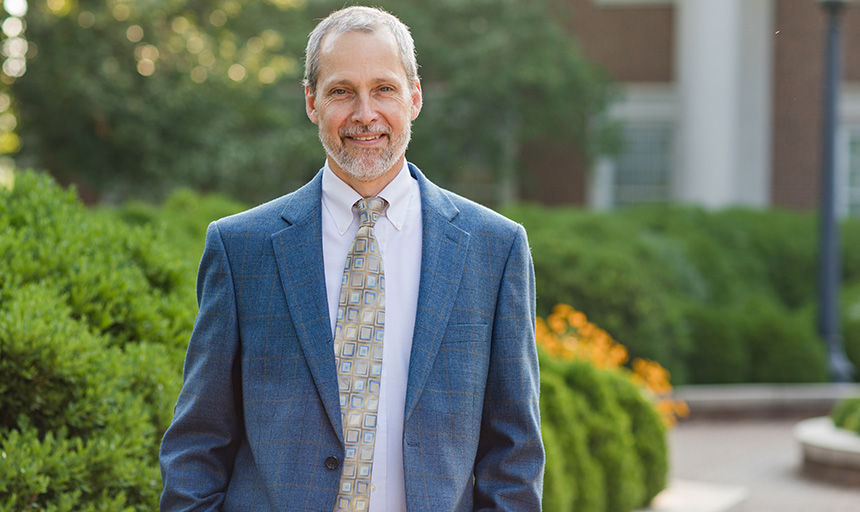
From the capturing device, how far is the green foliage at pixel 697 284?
9891mm

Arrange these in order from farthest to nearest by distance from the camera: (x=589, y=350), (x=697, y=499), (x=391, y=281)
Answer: (x=589, y=350) → (x=697, y=499) → (x=391, y=281)

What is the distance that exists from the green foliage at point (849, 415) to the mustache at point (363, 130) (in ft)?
22.4

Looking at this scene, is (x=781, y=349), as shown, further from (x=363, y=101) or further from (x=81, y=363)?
(x=363, y=101)

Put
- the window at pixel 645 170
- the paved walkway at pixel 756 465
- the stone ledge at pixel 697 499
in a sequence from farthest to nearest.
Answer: the window at pixel 645 170 < the paved walkway at pixel 756 465 < the stone ledge at pixel 697 499

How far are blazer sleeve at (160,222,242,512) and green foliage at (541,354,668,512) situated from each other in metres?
2.53

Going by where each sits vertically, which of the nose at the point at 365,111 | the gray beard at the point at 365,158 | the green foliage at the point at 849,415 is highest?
the nose at the point at 365,111

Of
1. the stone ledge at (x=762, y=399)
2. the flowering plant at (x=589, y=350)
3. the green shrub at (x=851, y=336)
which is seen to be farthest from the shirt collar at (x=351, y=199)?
the green shrub at (x=851, y=336)

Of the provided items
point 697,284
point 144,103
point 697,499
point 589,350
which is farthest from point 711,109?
point 697,499

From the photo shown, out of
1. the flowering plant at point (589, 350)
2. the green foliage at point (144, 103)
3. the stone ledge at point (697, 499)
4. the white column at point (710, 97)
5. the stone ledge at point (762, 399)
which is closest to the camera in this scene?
the stone ledge at point (697, 499)

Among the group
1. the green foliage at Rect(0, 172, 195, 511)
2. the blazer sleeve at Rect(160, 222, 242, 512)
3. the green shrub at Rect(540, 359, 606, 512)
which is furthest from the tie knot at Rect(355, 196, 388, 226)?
the green shrub at Rect(540, 359, 606, 512)

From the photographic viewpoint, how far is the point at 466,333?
225cm

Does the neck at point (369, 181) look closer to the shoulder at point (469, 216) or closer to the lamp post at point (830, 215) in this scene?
the shoulder at point (469, 216)

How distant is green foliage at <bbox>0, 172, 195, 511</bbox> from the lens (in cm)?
302

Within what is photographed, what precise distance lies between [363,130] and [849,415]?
7040 millimetres
